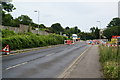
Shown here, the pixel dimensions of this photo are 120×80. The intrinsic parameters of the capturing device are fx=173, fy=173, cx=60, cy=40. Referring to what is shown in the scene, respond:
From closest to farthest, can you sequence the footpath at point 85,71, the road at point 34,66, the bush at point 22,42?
the footpath at point 85,71
the road at point 34,66
the bush at point 22,42

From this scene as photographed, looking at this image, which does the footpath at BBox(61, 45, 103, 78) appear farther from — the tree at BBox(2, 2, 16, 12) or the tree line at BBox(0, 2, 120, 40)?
the tree at BBox(2, 2, 16, 12)

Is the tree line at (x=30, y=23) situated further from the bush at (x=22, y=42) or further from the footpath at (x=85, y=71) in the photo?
the footpath at (x=85, y=71)

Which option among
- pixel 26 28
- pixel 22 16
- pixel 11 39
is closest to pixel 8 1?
pixel 26 28

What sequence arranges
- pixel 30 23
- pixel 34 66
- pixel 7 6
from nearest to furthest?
pixel 34 66
pixel 7 6
pixel 30 23

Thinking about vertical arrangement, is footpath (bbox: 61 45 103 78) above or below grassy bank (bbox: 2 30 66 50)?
below

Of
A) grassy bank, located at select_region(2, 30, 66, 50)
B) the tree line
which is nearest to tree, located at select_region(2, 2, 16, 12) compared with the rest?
the tree line

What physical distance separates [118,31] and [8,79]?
7895 centimetres

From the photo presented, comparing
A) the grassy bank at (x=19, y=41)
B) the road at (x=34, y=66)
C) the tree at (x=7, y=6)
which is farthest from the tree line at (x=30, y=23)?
the road at (x=34, y=66)

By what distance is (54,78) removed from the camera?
8.15 m

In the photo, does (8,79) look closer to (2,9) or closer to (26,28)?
(2,9)

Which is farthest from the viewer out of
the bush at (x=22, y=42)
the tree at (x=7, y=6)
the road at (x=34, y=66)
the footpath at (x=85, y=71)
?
the tree at (x=7, y=6)

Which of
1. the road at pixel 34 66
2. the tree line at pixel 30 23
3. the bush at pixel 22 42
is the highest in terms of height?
the tree line at pixel 30 23

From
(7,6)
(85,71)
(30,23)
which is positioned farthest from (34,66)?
(30,23)

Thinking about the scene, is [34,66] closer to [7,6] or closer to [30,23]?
[7,6]
